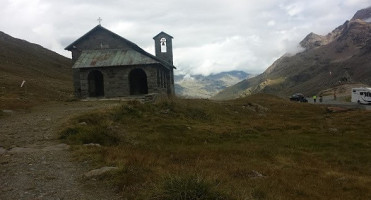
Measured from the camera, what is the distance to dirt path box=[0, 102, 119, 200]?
23.9 feet

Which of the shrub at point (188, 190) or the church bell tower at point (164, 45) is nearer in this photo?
the shrub at point (188, 190)

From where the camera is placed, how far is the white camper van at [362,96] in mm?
57812

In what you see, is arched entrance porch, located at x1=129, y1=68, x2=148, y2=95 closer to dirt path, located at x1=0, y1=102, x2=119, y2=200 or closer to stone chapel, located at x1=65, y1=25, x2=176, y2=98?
stone chapel, located at x1=65, y1=25, x2=176, y2=98

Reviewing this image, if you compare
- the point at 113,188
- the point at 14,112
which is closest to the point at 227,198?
the point at 113,188

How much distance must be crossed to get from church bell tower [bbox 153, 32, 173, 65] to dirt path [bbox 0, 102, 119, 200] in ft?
101

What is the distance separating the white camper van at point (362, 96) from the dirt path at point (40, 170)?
57.2 meters

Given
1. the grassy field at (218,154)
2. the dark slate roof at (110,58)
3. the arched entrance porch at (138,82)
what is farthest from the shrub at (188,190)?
the arched entrance porch at (138,82)

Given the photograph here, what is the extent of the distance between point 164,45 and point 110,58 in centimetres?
1027

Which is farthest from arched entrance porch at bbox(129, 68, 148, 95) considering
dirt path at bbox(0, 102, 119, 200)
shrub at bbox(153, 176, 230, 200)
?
shrub at bbox(153, 176, 230, 200)

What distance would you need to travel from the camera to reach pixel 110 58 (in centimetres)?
3612

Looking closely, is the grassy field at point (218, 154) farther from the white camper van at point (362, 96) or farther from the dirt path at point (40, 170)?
the white camper van at point (362, 96)

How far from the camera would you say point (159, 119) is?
23500 millimetres

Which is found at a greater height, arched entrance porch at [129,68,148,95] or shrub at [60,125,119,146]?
arched entrance porch at [129,68,148,95]

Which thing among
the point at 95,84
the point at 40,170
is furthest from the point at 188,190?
the point at 95,84
